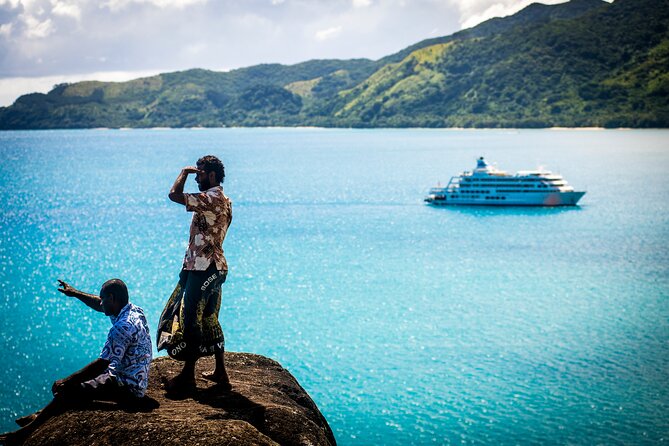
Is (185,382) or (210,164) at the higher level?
(210,164)

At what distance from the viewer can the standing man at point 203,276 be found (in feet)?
30.2

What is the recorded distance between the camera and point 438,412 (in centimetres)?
2456

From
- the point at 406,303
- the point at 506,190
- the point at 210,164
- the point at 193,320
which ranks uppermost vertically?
the point at 210,164

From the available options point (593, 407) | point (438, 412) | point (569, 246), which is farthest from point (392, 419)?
point (569, 246)

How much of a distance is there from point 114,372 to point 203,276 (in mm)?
1764

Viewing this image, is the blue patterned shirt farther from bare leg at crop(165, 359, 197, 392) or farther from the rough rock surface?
bare leg at crop(165, 359, 197, 392)

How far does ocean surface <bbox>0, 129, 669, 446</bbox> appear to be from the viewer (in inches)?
973

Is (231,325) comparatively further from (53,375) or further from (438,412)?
(438,412)

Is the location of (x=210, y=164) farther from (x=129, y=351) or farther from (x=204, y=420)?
(x=204, y=420)

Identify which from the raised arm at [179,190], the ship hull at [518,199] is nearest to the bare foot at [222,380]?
the raised arm at [179,190]

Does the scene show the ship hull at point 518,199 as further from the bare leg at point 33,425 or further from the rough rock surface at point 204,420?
the bare leg at point 33,425

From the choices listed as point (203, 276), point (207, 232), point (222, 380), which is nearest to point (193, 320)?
point (203, 276)

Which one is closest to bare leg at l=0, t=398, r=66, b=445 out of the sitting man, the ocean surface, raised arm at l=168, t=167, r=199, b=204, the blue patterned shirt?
the sitting man

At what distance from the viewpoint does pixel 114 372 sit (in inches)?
326
